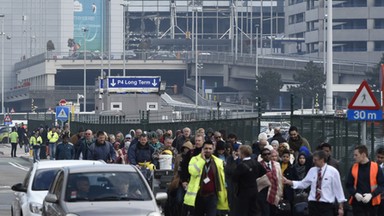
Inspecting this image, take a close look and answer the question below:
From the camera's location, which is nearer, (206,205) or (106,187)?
(106,187)

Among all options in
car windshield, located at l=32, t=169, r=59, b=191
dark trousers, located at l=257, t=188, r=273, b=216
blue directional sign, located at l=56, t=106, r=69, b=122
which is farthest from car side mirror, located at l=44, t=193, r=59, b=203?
blue directional sign, located at l=56, t=106, r=69, b=122

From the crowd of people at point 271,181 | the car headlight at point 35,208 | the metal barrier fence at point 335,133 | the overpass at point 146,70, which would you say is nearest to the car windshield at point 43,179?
the car headlight at point 35,208

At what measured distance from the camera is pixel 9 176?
4444cm

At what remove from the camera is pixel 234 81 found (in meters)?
141

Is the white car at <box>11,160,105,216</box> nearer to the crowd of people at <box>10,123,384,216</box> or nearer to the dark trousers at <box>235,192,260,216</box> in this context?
the crowd of people at <box>10,123,384,216</box>

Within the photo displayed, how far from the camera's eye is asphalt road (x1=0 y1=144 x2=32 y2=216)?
30005mm

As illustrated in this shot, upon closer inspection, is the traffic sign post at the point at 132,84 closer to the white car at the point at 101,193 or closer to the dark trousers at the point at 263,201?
the dark trousers at the point at 263,201

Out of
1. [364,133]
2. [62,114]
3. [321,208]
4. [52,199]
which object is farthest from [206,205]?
[62,114]

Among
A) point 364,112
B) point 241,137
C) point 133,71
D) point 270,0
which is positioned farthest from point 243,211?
point 270,0

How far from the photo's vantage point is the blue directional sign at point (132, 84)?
65688mm

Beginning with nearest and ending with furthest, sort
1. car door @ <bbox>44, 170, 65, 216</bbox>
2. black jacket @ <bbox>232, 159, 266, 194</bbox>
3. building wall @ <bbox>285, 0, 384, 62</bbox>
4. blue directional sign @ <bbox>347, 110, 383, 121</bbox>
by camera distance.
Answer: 1. car door @ <bbox>44, 170, 65, 216</bbox>
2. black jacket @ <bbox>232, 159, 266, 194</bbox>
3. blue directional sign @ <bbox>347, 110, 383, 121</bbox>
4. building wall @ <bbox>285, 0, 384, 62</bbox>

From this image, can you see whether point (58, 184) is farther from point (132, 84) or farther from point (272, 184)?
point (132, 84)

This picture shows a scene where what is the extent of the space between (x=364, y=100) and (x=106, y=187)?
638 centimetres

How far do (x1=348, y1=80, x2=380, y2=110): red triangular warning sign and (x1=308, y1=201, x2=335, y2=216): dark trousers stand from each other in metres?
3.39
